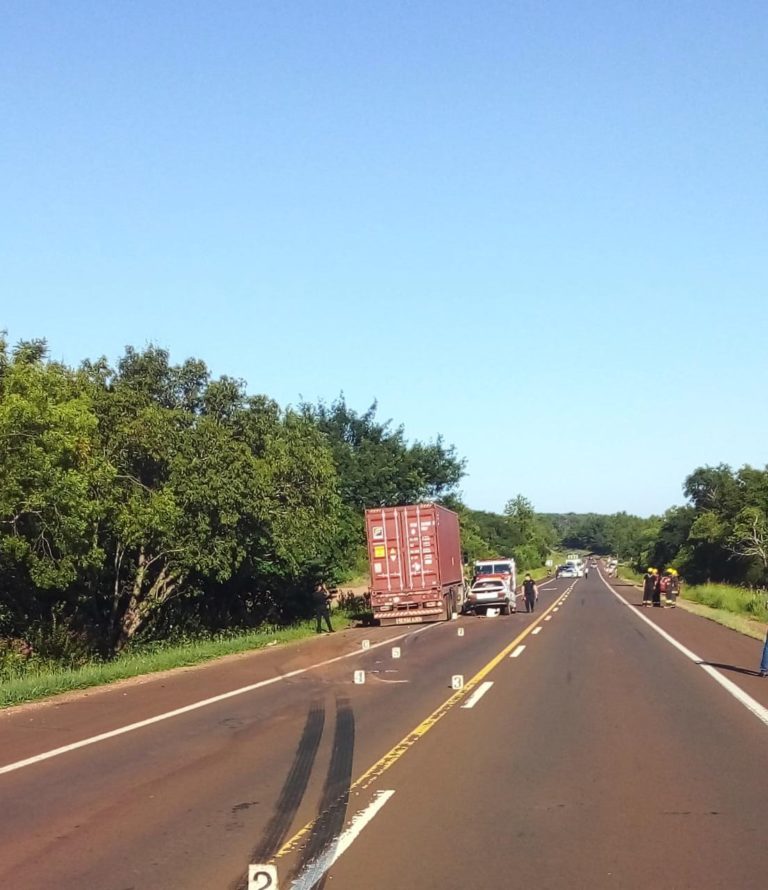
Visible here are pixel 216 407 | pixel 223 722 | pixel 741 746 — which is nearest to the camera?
pixel 741 746

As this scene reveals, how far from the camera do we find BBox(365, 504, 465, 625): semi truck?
3588 centimetres

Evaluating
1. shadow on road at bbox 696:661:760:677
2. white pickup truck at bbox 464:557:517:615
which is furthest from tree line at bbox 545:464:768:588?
shadow on road at bbox 696:661:760:677

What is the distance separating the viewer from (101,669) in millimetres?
18734

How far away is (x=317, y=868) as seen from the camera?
6066 millimetres

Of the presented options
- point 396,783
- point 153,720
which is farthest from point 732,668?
point 396,783

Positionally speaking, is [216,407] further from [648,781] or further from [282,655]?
[648,781]

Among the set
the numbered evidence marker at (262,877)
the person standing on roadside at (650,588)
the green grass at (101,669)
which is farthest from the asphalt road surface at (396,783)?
the person standing on roadside at (650,588)

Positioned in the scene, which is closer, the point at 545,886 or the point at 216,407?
the point at 545,886

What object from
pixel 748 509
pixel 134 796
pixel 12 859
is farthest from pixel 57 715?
pixel 748 509

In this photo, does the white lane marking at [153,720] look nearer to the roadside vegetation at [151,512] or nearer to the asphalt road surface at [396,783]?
the asphalt road surface at [396,783]

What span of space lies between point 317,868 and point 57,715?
28.8 feet

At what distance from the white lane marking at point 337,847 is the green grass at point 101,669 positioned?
907 centimetres

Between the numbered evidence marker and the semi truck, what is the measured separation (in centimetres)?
3003

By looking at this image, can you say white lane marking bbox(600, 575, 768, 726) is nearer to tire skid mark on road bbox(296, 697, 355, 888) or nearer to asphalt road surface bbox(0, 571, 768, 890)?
asphalt road surface bbox(0, 571, 768, 890)
